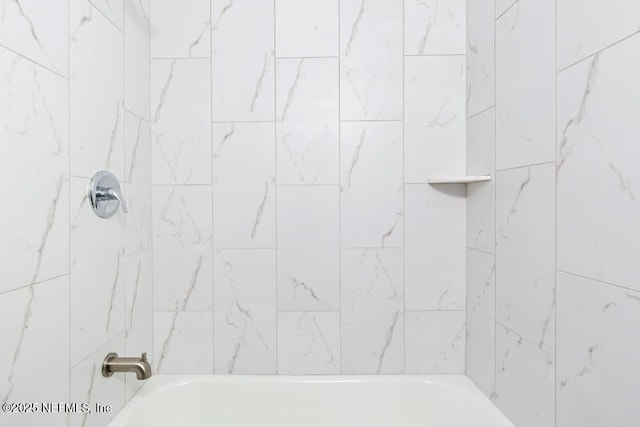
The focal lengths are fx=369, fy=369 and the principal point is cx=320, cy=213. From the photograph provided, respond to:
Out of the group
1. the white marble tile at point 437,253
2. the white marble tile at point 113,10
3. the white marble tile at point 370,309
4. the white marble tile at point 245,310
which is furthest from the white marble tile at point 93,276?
the white marble tile at point 437,253

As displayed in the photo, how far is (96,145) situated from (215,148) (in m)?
0.47

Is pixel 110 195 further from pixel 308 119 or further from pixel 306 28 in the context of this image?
pixel 306 28

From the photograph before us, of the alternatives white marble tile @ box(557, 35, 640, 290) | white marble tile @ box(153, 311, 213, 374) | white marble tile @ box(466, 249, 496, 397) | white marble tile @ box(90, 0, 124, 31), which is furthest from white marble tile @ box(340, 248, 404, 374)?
white marble tile @ box(90, 0, 124, 31)

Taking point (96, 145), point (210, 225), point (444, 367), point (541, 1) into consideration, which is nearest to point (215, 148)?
point (210, 225)

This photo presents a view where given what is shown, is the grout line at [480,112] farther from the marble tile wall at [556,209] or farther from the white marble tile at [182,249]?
the white marble tile at [182,249]

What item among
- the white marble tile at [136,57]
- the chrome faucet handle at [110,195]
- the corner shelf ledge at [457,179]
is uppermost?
the white marble tile at [136,57]

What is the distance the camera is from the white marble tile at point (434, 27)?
A: 1.50m

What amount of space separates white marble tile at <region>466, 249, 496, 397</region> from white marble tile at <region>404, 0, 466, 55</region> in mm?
841

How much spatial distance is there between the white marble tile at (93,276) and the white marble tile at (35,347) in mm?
56

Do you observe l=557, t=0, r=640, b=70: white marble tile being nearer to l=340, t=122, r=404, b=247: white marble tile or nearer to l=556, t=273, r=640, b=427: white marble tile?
l=556, t=273, r=640, b=427: white marble tile

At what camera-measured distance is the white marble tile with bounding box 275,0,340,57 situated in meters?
1.50

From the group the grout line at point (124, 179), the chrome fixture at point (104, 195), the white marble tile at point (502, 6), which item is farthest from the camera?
the grout line at point (124, 179)

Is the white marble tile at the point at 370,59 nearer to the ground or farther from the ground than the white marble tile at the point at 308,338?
farther from the ground

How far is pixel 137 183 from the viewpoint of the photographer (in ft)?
4.61
